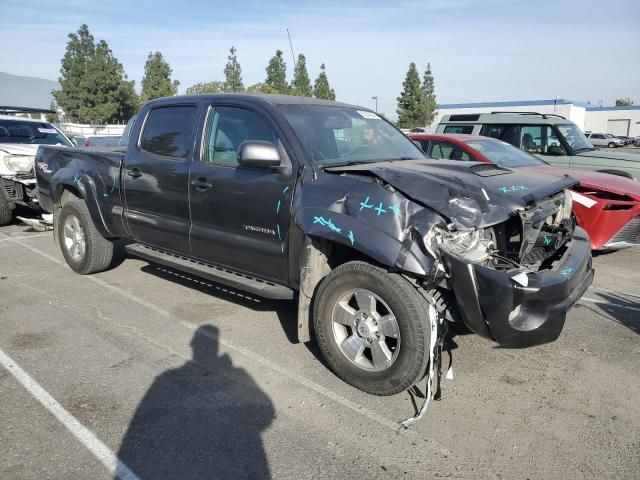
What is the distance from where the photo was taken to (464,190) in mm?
3217

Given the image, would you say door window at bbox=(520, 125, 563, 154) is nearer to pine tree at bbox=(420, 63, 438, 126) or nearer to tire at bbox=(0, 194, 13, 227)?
tire at bbox=(0, 194, 13, 227)

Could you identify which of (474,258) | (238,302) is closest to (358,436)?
(474,258)

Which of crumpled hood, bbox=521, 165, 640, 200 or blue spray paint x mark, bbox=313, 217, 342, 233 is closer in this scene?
blue spray paint x mark, bbox=313, 217, 342, 233

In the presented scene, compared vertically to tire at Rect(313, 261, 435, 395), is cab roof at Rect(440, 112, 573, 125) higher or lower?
higher

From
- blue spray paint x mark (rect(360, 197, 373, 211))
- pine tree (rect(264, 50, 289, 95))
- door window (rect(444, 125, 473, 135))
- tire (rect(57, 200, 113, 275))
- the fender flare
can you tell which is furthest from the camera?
pine tree (rect(264, 50, 289, 95))

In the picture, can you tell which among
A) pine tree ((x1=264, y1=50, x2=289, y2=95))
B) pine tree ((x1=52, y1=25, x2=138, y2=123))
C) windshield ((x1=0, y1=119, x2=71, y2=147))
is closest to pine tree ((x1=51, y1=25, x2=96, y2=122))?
pine tree ((x1=52, y1=25, x2=138, y2=123))

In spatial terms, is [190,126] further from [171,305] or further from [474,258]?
[474,258]

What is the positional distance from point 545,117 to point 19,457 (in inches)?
367

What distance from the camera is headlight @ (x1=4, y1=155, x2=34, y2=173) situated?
833 cm

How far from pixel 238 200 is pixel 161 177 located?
107 cm

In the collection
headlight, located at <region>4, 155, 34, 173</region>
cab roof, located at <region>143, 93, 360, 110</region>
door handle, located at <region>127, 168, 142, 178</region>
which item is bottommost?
headlight, located at <region>4, 155, 34, 173</region>

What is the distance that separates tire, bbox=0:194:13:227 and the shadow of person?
21.7 ft

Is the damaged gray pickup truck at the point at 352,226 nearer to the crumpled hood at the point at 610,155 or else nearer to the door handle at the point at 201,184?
the door handle at the point at 201,184

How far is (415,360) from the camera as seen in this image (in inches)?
123
